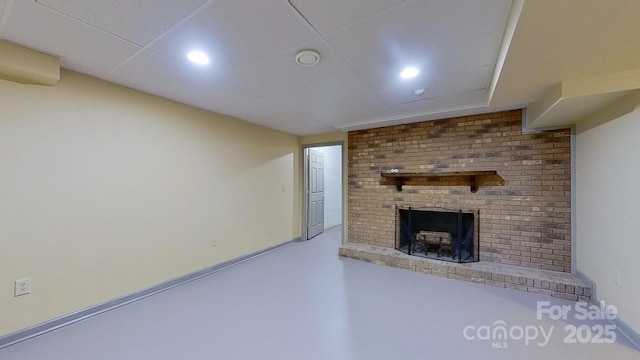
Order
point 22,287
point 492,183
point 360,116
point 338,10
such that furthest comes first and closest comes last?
point 360,116
point 492,183
point 22,287
point 338,10

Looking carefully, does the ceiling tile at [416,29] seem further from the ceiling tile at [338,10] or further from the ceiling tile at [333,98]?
the ceiling tile at [333,98]

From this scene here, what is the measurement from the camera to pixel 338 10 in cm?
140

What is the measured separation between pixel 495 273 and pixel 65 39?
4660 millimetres

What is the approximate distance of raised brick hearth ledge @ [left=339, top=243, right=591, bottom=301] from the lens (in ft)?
8.52

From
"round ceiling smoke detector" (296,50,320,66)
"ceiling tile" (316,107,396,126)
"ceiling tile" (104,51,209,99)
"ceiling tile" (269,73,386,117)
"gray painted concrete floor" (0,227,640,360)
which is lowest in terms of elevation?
"gray painted concrete floor" (0,227,640,360)

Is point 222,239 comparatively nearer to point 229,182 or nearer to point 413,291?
point 229,182

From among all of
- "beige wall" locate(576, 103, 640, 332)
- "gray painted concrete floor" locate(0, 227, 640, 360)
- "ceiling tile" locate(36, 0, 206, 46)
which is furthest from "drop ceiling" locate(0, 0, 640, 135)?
"gray painted concrete floor" locate(0, 227, 640, 360)

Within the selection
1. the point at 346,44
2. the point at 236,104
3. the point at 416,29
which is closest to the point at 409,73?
the point at 416,29

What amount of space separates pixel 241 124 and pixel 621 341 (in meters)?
4.69

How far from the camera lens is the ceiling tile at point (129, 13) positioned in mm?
1350

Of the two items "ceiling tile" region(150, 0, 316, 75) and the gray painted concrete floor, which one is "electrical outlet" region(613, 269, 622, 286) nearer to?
the gray painted concrete floor

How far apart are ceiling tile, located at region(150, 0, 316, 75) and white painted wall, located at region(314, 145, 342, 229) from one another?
4.59 m

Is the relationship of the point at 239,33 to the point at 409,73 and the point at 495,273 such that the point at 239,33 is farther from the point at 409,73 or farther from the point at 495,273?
the point at 495,273

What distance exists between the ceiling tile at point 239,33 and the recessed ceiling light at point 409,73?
0.97 meters
